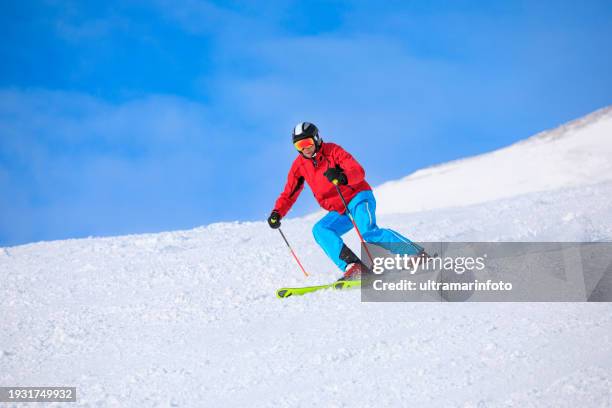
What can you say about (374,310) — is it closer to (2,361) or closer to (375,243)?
(375,243)

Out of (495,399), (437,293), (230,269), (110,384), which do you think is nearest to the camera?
(495,399)

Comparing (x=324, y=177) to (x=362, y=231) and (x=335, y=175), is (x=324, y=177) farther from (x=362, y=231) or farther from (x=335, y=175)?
(x=362, y=231)

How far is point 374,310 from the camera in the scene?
18.0 ft

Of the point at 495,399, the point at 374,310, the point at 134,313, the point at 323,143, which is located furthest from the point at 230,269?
the point at 495,399

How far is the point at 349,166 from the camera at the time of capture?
6.57 meters

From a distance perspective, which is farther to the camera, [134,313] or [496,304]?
[134,313]

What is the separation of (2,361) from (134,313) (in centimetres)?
141

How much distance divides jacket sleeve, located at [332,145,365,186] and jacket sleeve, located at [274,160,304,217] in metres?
0.63

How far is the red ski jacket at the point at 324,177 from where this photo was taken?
659cm

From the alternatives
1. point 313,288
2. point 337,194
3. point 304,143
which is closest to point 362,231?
point 337,194

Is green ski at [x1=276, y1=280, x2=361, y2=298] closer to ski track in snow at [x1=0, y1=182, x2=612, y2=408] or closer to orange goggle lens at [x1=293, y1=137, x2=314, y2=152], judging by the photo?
ski track in snow at [x1=0, y1=182, x2=612, y2=408]
